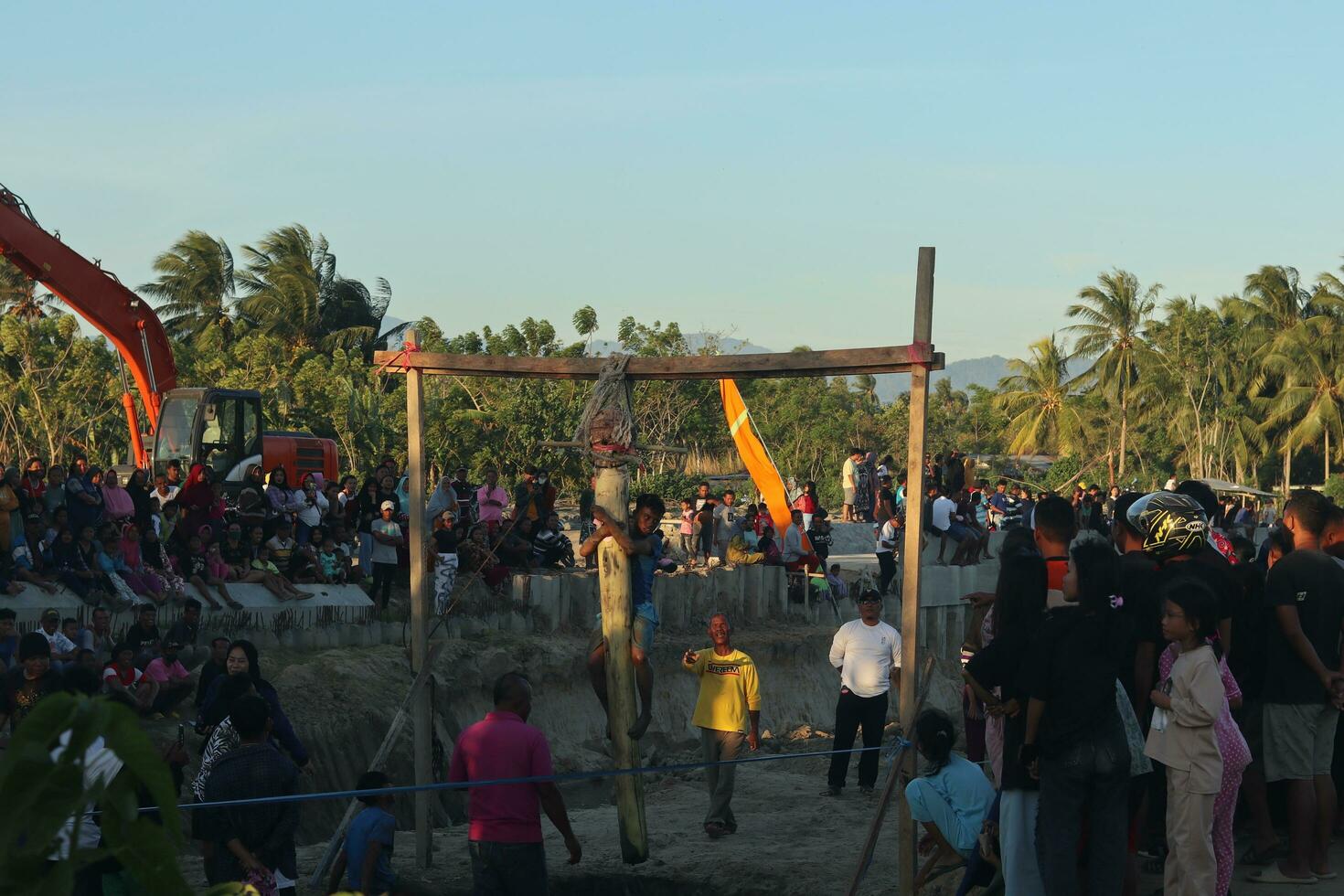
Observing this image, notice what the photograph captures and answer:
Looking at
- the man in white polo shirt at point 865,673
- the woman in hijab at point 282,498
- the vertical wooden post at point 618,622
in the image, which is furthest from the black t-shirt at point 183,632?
the man in white polo shirt at point 865,673

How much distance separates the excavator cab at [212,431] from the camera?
2212cm

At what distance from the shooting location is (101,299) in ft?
73.7

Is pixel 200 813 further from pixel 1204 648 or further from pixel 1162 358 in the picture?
pixel 1162 358

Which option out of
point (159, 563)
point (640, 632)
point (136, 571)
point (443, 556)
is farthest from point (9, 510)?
point (640, 632)

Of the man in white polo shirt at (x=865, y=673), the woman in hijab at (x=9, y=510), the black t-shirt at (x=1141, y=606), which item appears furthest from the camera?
the woman in hijab at (x=9, y=510)

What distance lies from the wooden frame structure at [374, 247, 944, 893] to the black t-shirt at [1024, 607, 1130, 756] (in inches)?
90.5

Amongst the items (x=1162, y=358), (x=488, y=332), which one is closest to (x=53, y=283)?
(x=488, y=332)

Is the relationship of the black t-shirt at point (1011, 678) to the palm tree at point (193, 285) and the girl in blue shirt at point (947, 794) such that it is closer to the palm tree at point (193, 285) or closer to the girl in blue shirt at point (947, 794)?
the girl in blue shirt at point (947, 794)

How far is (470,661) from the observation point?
1816 cm

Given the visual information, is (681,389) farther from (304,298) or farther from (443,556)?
(443,556)

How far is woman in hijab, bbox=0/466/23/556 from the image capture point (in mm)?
13422

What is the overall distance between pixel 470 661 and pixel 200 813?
11534mm

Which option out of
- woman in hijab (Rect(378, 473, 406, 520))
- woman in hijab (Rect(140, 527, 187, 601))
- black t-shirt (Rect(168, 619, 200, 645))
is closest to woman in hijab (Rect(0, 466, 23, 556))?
woman in hijab (Rect(140, 527, 187, 601))

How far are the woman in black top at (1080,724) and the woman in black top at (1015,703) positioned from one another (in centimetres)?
16
